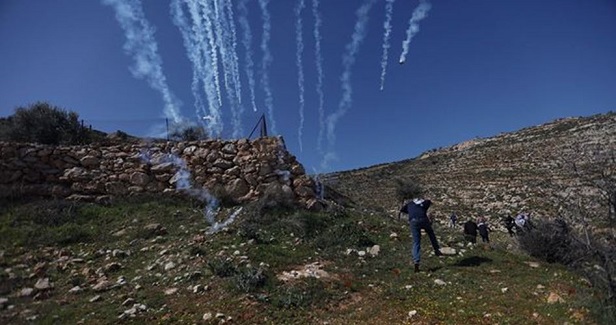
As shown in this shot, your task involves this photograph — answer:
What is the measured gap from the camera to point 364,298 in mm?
8062

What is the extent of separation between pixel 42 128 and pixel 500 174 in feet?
124

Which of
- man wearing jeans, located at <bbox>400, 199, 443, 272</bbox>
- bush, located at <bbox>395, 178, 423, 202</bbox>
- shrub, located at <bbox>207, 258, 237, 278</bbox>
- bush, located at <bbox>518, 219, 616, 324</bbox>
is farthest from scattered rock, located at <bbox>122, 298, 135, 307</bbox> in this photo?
bush, located at <bbox>395, 178, 423, 202</bbox>

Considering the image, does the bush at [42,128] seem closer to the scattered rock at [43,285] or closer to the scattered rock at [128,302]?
the scattered rock at [43,285]

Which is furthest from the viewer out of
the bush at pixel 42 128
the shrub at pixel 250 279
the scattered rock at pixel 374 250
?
the bush at pixel 42 128

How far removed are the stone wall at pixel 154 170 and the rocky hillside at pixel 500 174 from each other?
376 inches

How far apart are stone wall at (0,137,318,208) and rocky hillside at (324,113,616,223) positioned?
956 centimetres

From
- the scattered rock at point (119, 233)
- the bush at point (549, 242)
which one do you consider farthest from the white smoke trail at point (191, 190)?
the bush at point (549, 242)

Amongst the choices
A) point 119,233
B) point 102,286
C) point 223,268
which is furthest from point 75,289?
point 119,233

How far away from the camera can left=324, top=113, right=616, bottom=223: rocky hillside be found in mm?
31266

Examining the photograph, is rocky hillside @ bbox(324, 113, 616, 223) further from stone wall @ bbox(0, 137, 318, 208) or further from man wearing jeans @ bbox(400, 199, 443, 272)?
man wearing jeans @ bbox(400, 199, 443, 272)

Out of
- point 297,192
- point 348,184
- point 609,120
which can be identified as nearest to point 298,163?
point 297,192

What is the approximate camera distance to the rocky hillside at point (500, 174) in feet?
103

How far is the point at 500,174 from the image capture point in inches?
1630

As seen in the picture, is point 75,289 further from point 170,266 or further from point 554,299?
point 554,299
